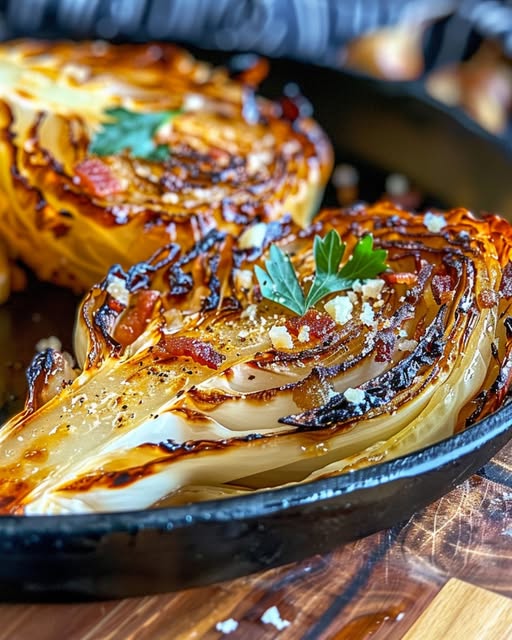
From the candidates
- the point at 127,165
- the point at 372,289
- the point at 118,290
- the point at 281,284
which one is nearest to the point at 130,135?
the point at 127,165

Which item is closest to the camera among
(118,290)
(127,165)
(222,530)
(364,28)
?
(222,530)

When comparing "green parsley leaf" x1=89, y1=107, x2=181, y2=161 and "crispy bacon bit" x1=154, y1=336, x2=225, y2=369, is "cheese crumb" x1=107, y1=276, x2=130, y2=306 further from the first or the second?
"green parsley leaf" x1=89, y1=107, x2=181, y2=161

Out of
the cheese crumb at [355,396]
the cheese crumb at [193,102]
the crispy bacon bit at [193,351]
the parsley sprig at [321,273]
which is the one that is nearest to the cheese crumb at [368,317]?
the parsley sprig at [321,273]

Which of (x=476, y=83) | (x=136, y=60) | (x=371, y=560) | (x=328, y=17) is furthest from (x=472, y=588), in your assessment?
(x=328, y=17)

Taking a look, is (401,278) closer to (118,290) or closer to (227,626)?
(118,290)

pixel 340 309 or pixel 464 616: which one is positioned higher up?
pixel 340 309

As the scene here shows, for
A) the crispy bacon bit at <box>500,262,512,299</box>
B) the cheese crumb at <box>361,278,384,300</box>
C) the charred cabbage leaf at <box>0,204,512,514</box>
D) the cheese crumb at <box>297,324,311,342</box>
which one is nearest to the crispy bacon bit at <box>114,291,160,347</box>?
the charred cabbage leaf at <box>0,204,512,514</box>

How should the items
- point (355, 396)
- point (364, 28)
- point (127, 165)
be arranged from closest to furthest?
1. point (355, 396)
2. point (127, 165)
3. point (364, 28)
